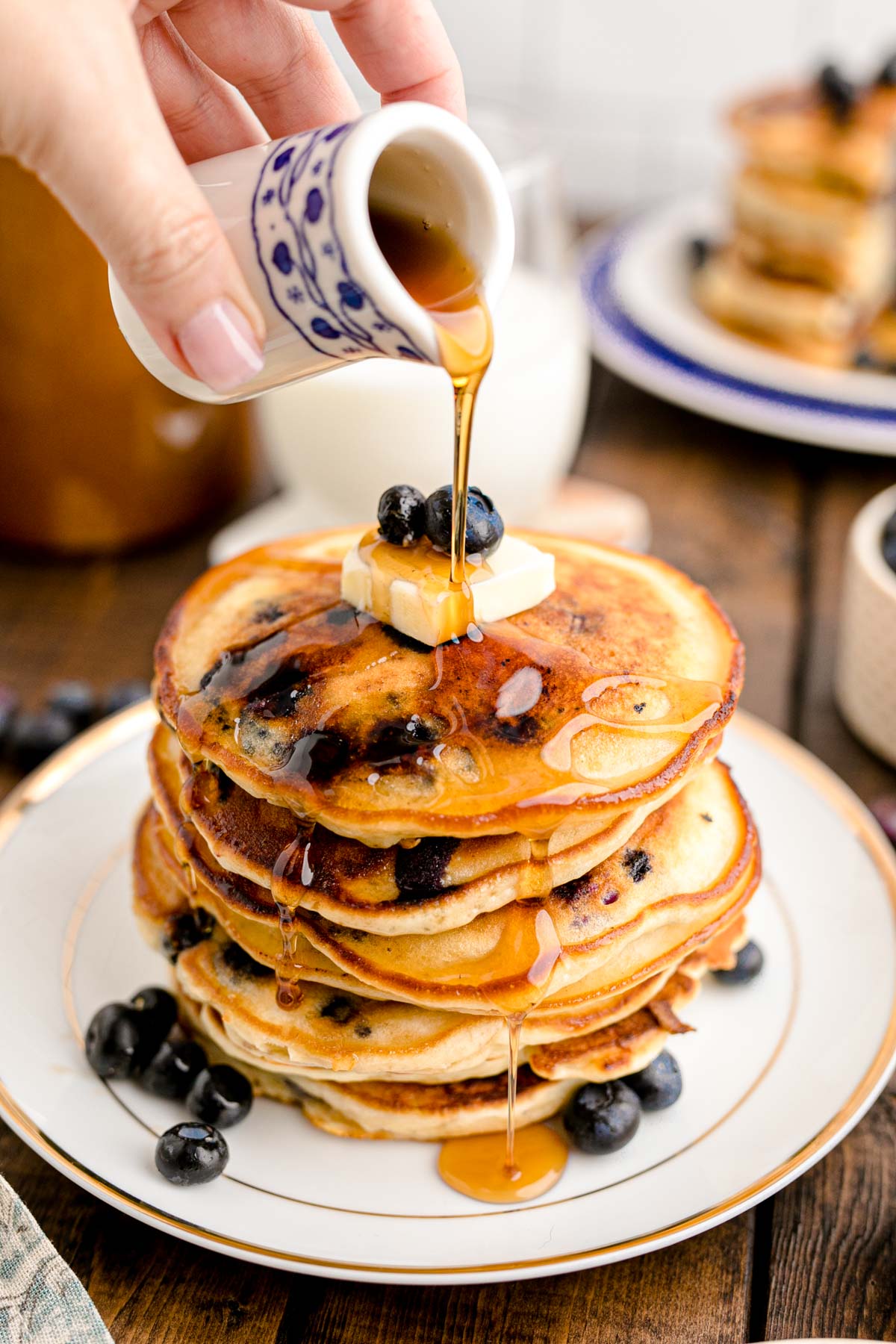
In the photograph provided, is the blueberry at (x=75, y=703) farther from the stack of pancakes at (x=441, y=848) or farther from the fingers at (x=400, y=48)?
the fingers at (x=400, y=48)

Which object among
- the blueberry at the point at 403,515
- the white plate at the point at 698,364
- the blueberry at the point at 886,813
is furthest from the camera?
the white plate at the point at 698,364

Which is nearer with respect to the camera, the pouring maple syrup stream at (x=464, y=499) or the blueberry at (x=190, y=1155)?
the pouring maple syrup stream at (x=464, y=499)

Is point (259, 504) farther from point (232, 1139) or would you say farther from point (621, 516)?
point (232, 1139)

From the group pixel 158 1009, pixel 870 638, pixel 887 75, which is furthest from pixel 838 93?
pixel 158 1009

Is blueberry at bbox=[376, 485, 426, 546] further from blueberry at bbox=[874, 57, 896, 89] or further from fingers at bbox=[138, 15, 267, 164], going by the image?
blueberry at bbox=[874, 57, 896, 89]

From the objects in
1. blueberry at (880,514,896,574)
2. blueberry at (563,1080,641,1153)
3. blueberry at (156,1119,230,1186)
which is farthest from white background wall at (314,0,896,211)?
blueberry at (156,1119,230,1186)

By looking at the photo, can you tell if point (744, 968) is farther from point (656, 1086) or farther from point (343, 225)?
point (343, 225)

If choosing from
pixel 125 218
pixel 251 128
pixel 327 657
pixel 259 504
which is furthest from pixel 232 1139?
pixel 259 504

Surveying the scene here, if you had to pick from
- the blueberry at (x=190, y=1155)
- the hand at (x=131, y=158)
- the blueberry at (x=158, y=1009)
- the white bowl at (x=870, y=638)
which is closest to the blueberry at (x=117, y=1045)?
the blueberry at (x=158, y=1009)
